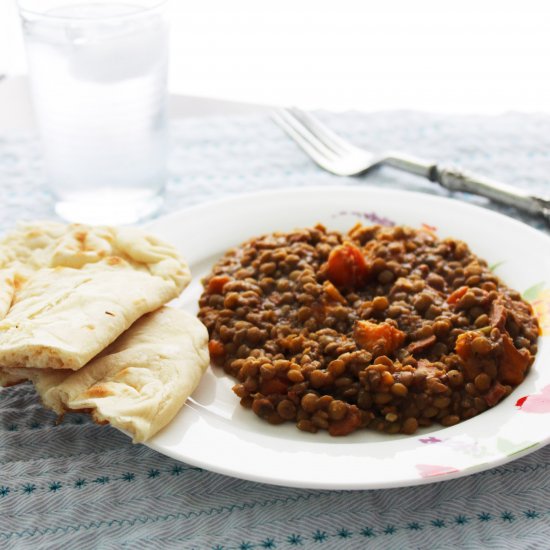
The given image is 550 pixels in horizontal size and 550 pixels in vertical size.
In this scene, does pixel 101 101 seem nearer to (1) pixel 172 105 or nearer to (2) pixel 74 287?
(2) pixel 74 287

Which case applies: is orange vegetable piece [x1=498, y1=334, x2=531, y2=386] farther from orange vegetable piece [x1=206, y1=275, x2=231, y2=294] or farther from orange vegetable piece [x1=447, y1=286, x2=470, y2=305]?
orange vegetable piece [x1=206, y1=275, x2=231, y2=294]

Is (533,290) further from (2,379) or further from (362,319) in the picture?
(2,379)

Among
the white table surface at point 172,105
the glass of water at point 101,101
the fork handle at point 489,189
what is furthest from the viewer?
the white table surface at point 172,105

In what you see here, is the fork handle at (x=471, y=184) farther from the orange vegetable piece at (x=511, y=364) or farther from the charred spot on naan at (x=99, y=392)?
the charred spot on naan at (x=99, y=392)

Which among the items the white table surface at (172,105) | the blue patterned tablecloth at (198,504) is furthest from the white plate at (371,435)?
the white table surface at (172,105)

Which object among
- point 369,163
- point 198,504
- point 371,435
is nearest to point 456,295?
point 371,435

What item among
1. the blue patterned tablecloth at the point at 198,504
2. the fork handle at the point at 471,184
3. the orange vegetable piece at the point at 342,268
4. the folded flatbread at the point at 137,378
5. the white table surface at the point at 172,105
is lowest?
the white table surface at the point at 172,105

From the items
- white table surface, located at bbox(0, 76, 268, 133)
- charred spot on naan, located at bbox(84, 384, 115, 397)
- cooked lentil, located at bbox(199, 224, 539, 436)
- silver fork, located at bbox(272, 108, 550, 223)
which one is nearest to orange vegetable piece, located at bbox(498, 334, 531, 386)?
cooked lentil, located at bbox(199, 224, 539, 436)
